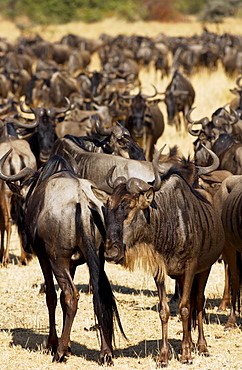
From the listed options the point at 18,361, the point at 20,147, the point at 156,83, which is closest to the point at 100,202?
the point at 18,361

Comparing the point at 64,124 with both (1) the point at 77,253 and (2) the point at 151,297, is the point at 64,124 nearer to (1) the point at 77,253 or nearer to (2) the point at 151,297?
(2) the point at 151,297

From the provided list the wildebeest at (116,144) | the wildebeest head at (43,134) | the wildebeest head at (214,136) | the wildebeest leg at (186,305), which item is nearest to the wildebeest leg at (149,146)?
the wildebeest head at (214,136)

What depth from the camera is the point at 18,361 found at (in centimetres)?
543

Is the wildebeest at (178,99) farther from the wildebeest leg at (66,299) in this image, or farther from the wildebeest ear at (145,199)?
the wildebeest ear at (145,199)

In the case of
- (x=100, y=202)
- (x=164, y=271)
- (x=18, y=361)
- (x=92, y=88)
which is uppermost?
(x=92, y=88)

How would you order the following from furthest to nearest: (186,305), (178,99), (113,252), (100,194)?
(178,99), (186,305), (100,194), (113,252)

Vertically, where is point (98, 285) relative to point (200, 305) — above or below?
above

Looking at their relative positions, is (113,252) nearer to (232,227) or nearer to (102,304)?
(102,304)

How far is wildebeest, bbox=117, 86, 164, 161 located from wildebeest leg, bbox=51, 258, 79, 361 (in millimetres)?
9756

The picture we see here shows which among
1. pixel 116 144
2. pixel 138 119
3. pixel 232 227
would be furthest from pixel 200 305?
pixel 138 119

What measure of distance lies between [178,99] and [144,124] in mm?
5261

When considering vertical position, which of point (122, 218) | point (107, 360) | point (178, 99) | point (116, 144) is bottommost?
point (107, 360)

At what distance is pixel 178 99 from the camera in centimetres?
2014

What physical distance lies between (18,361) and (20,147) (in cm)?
443
